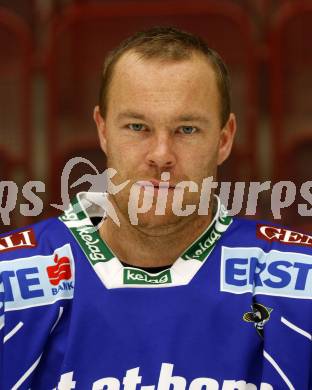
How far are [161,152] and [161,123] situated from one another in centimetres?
6

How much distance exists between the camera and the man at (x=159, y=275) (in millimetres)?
1651

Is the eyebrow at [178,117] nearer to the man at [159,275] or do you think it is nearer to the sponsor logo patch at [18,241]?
the man at [159,275]

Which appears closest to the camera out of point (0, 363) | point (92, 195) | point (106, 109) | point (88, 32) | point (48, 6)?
point (0, 363)

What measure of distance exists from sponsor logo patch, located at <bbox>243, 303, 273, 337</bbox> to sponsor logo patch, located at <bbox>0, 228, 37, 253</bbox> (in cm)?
43

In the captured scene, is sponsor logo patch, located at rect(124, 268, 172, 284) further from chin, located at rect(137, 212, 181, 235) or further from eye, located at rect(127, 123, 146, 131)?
eye, located at rect(127, 123, 146, 131)

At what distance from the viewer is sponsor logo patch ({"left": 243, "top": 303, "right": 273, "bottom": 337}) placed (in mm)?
1679

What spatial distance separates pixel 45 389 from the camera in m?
1.68

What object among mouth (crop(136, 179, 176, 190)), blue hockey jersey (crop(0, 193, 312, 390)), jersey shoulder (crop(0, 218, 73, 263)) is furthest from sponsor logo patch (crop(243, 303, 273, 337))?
jersey shoulder (crop(0, 218, 73, 263))

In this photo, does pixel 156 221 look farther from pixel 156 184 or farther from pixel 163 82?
pixel 163 82

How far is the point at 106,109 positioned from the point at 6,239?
1.05 ft

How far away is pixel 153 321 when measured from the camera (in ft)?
5.49

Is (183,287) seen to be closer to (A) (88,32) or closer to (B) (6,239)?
(B) (6,239)

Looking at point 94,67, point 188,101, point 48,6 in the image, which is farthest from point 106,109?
point 48,6

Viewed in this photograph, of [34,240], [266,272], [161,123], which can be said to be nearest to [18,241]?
[34,240]
